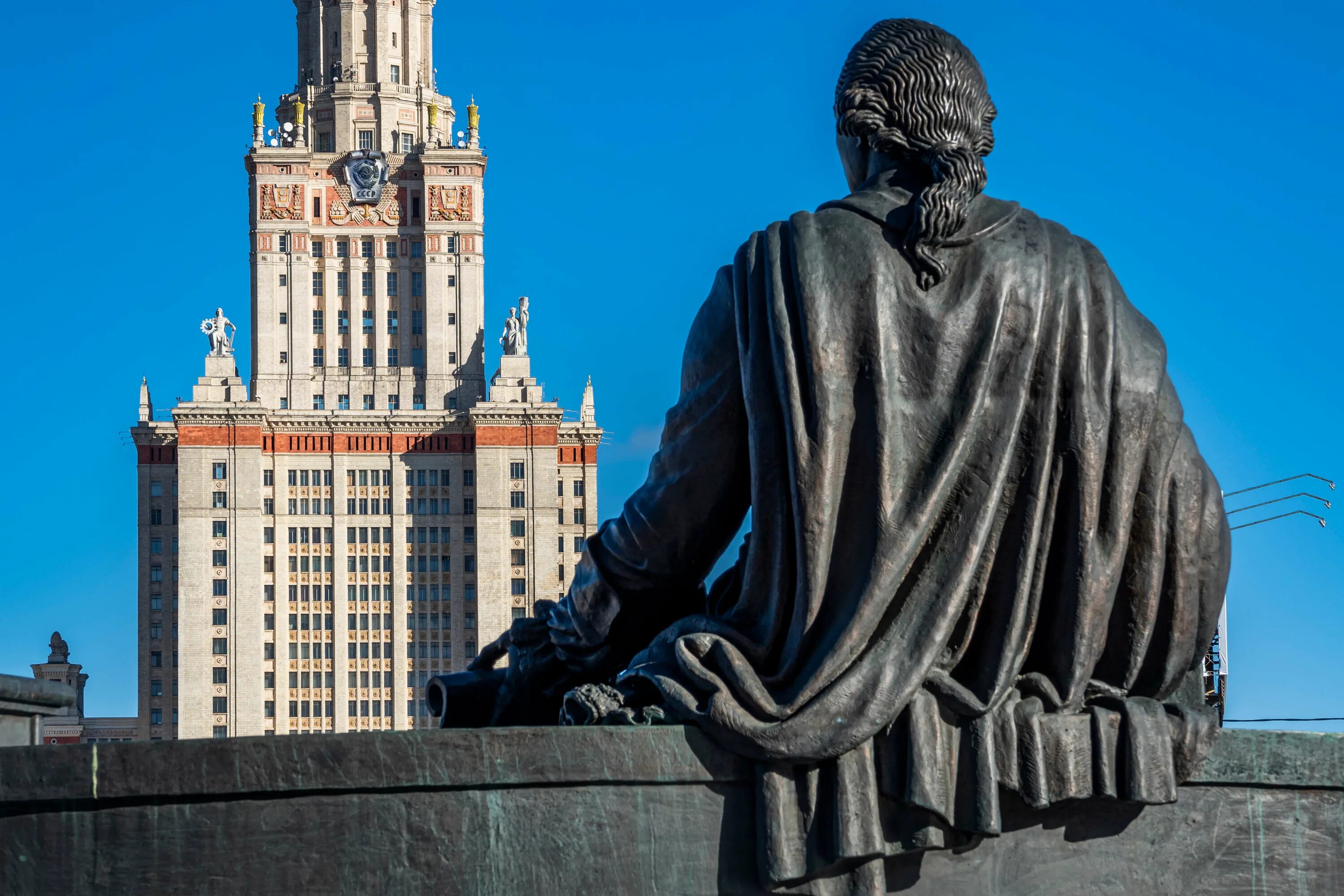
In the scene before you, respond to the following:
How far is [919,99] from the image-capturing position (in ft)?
13.4

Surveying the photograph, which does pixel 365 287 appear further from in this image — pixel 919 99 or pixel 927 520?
pixel 927 520

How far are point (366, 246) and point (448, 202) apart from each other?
13.6 feet

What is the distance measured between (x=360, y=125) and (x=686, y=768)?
293ft

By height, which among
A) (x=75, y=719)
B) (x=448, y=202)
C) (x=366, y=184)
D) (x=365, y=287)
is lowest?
(x=75, y=719)

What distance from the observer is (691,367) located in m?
4.03

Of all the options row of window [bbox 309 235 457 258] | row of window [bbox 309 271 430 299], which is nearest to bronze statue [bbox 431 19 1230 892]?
row of window [bbox 309 271 430 299]

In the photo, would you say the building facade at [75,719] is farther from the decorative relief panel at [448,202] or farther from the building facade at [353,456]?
the decorative relief panel at [448,202]

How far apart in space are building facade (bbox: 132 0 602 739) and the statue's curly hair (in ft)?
256

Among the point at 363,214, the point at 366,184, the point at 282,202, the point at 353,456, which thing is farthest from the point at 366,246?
the point at 353,456

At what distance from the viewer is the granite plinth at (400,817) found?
143 inches

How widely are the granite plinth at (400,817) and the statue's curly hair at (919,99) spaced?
4.15ft

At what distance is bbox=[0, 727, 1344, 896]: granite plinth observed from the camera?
363cm

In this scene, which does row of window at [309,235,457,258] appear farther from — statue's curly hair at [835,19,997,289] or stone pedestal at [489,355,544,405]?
statue's curly hair at [835,19,997,289]

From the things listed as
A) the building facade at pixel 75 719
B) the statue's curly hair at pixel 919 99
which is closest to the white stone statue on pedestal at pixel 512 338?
the building facade at pixel 75 719
